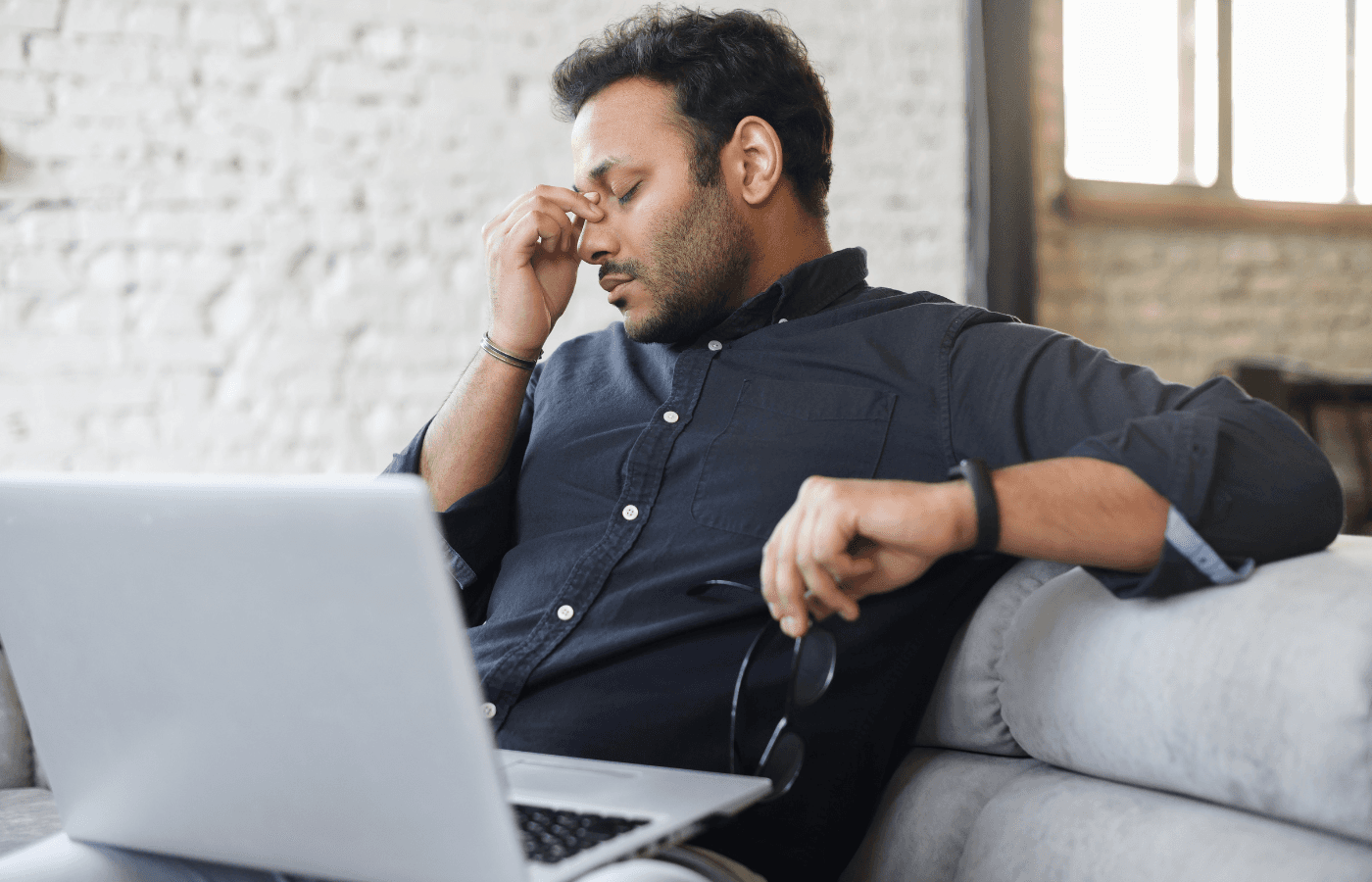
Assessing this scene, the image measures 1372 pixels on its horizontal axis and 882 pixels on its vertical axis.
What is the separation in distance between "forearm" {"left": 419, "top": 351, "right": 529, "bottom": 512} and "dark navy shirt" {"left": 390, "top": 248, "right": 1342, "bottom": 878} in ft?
0.14

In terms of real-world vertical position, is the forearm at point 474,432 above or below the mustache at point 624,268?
below

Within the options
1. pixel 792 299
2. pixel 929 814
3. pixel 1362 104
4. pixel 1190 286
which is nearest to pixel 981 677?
pixel 929 814

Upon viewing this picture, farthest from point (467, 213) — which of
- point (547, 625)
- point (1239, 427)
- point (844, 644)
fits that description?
point (1239, 427)

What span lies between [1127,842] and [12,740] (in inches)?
56.4

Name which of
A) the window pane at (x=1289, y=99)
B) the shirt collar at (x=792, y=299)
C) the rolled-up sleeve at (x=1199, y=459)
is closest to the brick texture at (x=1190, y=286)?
the window pane at (x=1289, y=99)

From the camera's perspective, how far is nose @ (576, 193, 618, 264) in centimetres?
141

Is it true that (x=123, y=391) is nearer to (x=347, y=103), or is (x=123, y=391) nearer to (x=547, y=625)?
(x=347, y=103)

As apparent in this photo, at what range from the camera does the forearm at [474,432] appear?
1.39m

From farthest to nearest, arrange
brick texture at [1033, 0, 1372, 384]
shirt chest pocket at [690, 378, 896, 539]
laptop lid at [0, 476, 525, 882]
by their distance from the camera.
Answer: brick texture at [1033, 0, 1372, 384] < shirt chest pocket at [690, 378, 896, 539] < laptop lid at [0, 476, 525, 882]

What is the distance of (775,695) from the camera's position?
1067mm

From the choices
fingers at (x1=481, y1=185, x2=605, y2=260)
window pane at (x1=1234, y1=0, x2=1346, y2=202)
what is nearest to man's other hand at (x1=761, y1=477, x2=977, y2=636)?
fingers at (x1=481, y1=185, x2=605, y2=260)

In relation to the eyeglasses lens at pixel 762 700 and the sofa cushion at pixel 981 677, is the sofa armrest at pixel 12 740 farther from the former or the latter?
the sofa cushion at pixel 981 677

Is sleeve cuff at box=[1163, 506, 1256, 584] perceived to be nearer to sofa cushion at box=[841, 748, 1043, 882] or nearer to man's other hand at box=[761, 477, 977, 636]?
man's other hand at box=[761, 477, 977, 636]

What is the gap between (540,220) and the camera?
1479 millimetres
